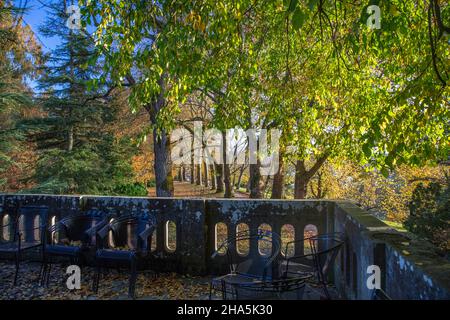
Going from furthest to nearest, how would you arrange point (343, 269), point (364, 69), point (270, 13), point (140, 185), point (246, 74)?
point (140, 185)
point (364, 69)
point (270, 13)
point (246, 74)
point (343, 269)

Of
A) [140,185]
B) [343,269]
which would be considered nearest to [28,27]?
Result: [343,269]

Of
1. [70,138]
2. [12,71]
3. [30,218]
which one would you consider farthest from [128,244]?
[70,138]

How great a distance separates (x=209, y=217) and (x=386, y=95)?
4072 millimetres

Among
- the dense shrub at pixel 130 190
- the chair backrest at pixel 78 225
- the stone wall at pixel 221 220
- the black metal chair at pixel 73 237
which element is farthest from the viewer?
the dense shrub at pixel 130 190

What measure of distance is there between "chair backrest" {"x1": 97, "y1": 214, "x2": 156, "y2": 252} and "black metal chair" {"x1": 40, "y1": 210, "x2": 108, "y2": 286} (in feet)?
0.67

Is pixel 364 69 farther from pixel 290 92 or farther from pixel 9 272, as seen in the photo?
pixel 9 272

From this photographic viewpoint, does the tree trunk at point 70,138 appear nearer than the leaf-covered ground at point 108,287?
No

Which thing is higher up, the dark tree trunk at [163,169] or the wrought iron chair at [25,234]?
the dark tree trunk at [163,169]

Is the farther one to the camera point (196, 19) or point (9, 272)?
point (9, 272)

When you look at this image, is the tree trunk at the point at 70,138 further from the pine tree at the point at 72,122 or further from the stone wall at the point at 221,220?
the stone wall at the point at 221,220

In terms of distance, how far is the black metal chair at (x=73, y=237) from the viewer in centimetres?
481

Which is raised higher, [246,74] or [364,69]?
[364,69]

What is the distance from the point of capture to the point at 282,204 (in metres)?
5.19

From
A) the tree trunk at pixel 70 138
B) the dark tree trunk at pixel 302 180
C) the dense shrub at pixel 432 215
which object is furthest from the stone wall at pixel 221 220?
the dark tree trunk at pixel 302 180
